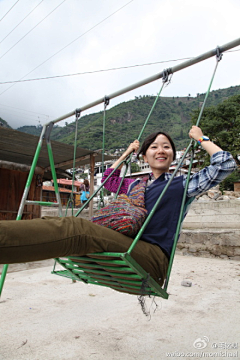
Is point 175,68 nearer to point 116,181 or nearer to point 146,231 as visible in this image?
point 116,181

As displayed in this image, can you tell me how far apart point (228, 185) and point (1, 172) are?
42.9 feet

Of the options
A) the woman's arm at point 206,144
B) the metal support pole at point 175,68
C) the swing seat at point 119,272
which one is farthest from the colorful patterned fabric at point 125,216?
the metal support pole at point 175,68

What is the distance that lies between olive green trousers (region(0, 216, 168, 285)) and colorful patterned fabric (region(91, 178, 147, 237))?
5 centimetres

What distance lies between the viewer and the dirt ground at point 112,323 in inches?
75.7

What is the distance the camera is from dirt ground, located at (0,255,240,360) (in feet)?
6.31

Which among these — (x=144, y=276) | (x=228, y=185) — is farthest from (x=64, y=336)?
(x=228, y=185)

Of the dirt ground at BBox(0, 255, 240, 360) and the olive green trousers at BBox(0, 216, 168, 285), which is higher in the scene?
the olive green trousers at BBox(0, 216, 168, 285)

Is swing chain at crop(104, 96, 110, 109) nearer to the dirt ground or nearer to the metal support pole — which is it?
the metal support pole

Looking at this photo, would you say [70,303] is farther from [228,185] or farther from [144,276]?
[228,185]

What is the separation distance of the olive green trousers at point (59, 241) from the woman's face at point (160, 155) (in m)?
0.56

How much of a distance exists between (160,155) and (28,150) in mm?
5227

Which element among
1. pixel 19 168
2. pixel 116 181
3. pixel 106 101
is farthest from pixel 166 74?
pixel 19 168

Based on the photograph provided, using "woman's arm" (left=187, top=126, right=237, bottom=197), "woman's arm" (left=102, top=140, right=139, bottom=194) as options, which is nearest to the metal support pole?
"woman's arm" (left=102, top=140, right=139, bottom=194)

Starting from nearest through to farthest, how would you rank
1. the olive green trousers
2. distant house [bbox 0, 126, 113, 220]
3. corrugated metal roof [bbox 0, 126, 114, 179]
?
the olive green trousers < corrugated metal roof [bbox 0, 126, 114, 179] < distant house [bbox 0, 126, 113, 220]
